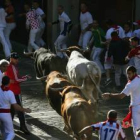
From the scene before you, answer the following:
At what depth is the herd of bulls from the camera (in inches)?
506

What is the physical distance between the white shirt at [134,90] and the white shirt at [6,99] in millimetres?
2362

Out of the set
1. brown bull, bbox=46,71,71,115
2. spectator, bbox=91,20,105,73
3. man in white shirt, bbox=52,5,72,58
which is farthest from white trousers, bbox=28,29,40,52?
brown bull, bbox=46,71,71,115

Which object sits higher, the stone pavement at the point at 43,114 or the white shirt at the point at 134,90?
the white shirt at the point at 134,90

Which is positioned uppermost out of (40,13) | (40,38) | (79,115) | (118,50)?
(40,13)

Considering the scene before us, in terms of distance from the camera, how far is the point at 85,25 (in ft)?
76.0

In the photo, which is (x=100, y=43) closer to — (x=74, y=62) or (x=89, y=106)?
(x=74, y=62)

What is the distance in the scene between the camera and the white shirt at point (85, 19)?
23.0m

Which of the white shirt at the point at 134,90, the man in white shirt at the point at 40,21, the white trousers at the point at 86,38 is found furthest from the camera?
the man in white shirt at the point at 40,21

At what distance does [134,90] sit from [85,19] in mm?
10204

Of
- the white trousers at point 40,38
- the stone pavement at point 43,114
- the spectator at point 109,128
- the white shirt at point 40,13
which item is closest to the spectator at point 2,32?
the white shirt at point 40,13

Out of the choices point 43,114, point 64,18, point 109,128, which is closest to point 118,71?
point 43,114

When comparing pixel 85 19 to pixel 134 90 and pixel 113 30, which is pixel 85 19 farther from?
pixel 134 90

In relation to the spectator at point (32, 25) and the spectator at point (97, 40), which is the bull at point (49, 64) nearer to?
the spectator at point (97, 40)

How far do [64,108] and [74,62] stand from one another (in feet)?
10.6
